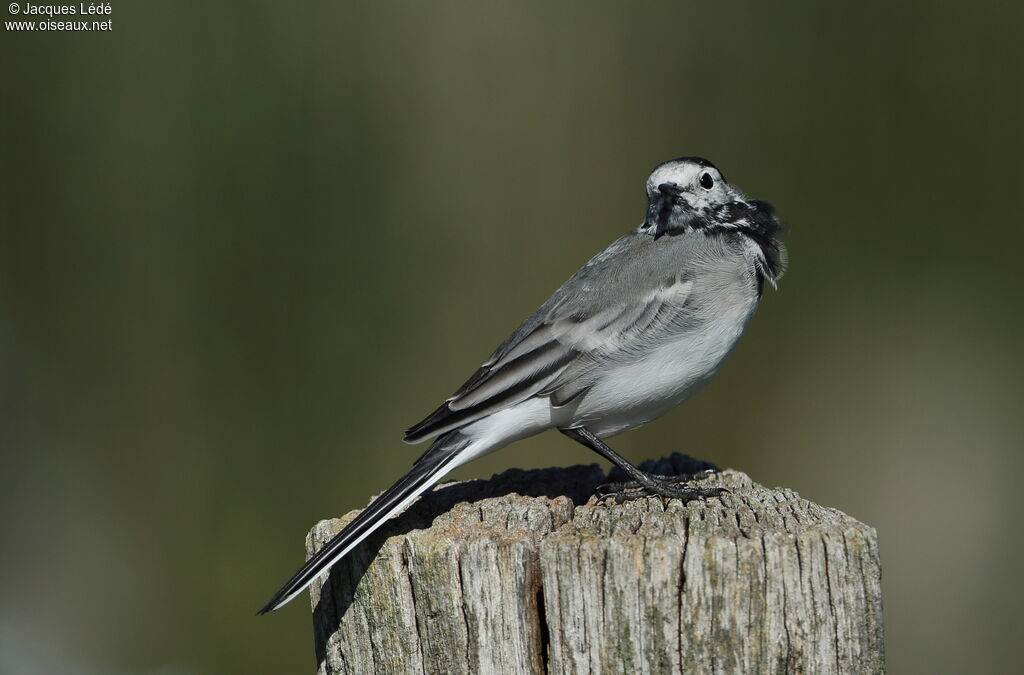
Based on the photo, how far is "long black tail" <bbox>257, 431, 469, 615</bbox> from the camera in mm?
3711

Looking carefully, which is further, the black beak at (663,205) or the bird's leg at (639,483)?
the black beak at (663,205)

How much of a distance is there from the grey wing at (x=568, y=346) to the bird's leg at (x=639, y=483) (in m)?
0.42

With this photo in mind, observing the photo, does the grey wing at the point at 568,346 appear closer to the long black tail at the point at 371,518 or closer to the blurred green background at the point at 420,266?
the long black tail at the point at 371,518

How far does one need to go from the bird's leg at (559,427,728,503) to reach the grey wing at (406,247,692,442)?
421 mm

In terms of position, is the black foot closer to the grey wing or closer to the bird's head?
the grey wing

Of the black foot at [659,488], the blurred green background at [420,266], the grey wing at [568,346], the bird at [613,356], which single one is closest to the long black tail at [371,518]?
the bird at [613,356]

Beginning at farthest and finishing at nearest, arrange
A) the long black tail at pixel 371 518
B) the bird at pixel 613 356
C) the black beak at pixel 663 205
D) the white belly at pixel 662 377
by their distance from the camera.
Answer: the black beak at pixel 663 205 → the white belly at pixel 662 377 → the bird at pixel 613 356 → the long black tail at pixel 371 518

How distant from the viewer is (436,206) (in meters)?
7.62

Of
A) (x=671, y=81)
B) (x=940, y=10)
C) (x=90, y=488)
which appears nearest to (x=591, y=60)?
(x=671, y=81)

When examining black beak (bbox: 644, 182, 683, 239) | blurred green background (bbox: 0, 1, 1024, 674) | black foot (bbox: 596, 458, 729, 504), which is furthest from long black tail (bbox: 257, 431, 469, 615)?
blurred green background (bbox: 0, 1, 1024, 674)

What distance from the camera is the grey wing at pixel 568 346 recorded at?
4617 millimetres

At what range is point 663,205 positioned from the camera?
551 cm

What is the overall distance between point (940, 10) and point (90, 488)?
7248mm

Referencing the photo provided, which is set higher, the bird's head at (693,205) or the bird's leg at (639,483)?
the bird's head at (693,205)
